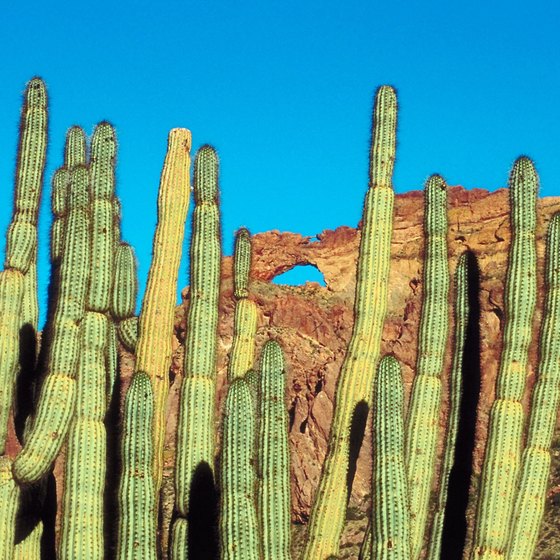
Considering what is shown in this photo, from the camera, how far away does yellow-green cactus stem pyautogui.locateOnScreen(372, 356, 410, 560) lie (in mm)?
9219

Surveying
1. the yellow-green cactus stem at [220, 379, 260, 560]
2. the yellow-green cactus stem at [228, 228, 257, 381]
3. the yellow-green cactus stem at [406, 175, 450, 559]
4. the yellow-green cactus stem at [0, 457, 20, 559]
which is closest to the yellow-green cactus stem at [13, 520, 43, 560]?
the yellow-green cactus stem at [0, 457, 20, 559]

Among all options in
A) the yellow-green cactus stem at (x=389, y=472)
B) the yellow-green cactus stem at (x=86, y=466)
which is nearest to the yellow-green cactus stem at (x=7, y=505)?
the yellow-green cactus stem at (x=86, y=466)

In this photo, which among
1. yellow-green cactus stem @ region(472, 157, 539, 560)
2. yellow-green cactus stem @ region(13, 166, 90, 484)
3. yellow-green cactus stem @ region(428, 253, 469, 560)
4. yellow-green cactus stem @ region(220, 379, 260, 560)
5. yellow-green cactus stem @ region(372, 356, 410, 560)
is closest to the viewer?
yellow-green cactus stem @ region(372, 356, 410, 560)

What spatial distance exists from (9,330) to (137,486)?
203cm

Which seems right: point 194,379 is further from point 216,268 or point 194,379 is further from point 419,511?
point 419,511

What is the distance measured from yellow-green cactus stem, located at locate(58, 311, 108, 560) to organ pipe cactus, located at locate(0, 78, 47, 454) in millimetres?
742

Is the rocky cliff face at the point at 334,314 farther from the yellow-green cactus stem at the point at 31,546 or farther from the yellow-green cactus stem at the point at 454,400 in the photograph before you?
the yellow-green cactus stem at the point at 31,546

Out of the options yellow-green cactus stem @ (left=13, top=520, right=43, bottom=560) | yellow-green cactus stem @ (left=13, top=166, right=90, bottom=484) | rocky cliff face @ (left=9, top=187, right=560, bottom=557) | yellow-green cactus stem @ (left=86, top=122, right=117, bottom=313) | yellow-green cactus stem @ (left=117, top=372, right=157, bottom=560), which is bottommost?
yellow-green cactus stem @ (left=13, top=520, right=43, bottom=560)

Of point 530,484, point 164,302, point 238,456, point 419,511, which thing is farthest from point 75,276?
point 530,484

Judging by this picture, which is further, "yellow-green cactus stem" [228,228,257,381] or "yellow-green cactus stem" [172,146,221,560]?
"yellow-green cactus stem" [228,228,257,381]

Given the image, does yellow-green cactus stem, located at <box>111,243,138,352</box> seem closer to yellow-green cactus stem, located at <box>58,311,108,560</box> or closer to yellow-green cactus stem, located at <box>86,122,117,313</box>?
yellow-green cactus stem, located at <box>86,122,117,313</box>

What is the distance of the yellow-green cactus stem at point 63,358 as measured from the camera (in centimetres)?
1001

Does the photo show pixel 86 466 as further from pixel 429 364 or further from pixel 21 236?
pixel 429 364

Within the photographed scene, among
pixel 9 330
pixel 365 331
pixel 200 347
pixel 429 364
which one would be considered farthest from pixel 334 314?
pixel 9 330
